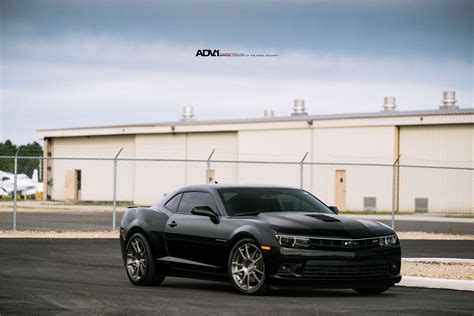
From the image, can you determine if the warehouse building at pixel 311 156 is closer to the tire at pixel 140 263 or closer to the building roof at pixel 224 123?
the building roof at pixel 224 123

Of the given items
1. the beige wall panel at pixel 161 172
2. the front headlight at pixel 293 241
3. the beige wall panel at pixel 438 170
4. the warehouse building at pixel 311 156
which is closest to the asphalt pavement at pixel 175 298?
the front headlight at pixel 293 241

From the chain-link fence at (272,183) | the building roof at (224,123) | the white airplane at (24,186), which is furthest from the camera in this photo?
the white airplane at (24,186)

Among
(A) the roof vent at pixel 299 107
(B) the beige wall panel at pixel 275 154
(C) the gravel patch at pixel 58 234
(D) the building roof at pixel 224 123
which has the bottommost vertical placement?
(C) the gravel patch at pixel 58 234

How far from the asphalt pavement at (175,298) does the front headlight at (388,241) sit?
64cm

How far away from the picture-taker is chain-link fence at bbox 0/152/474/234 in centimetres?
3926

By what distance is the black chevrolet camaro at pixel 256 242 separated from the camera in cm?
1216

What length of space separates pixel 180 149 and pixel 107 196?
5.41 m

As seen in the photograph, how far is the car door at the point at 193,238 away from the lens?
513 inches

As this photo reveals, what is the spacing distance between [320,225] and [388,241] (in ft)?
2.98

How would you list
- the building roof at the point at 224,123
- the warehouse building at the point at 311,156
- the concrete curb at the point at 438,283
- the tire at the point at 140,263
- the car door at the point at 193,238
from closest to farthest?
the car door at the point at 193,238
the tire at the point at 140,263
the concrete curb at the point at 438,283
the warehouse building at the point at 311,156
the building roof at the point at 224,123

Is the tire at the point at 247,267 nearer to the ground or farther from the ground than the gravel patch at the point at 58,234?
farther from the ground

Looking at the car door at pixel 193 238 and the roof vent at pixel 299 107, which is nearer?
the car door at pixel 193 238

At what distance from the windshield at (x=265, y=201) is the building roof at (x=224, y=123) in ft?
113

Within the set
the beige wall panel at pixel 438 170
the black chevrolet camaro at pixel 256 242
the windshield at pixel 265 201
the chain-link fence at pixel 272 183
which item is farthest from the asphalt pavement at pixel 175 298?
the beige wall panel at pixel 438 170
